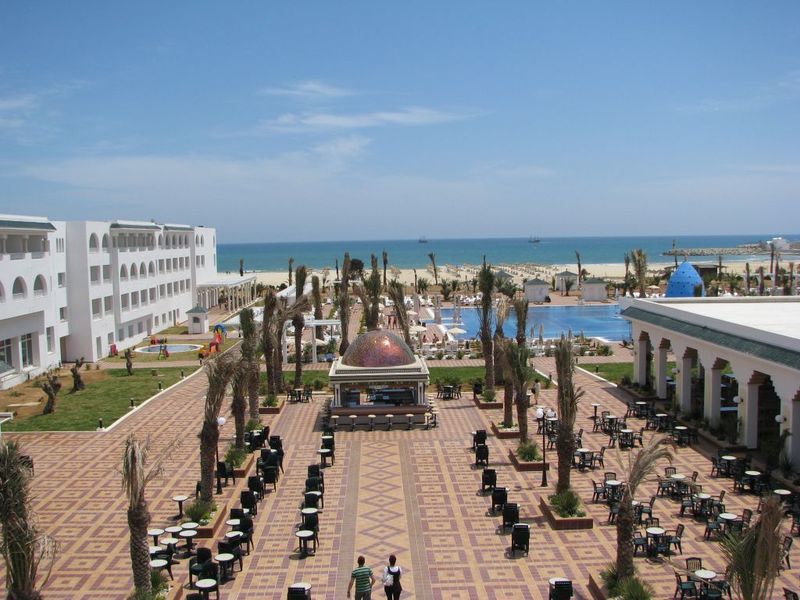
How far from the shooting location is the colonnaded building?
3619 centimetres

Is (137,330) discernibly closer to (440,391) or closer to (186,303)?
(186,303)

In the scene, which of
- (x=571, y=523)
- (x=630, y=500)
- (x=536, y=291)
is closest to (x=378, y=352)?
(x=571, y=523)

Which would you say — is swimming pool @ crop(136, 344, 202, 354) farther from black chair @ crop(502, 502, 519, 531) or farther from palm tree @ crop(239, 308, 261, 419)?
black chair @ crop(502, 502, 519, 531)

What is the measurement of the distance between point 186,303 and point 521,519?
5008 centimetres

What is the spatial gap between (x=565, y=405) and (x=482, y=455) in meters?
5.05

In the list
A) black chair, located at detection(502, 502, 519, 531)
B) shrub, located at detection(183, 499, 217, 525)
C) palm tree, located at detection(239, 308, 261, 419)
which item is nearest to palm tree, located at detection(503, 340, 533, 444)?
black chair, located at detection(502, 502, 519, 531)

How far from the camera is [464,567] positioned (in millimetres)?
15180

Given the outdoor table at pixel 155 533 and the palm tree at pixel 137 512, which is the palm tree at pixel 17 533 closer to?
the palm tree at pixel 137 512

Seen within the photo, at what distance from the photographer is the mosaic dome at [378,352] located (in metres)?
28.1

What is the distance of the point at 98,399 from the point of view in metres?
32.4

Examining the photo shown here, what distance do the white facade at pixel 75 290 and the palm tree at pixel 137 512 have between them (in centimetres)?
2250

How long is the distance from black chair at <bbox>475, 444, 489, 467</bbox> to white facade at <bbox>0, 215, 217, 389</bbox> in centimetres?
2172

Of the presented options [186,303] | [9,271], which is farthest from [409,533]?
[186,303]

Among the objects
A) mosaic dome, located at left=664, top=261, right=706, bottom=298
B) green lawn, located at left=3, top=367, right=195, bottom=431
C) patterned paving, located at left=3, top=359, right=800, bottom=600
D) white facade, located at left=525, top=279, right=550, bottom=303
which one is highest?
mosaic dome, located at left=664, top=261, right=706, bottom=298
